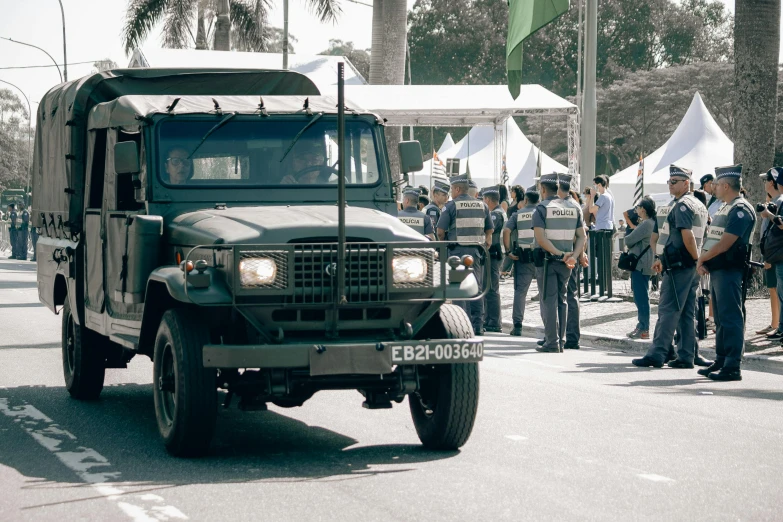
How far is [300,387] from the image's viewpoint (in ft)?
24.4

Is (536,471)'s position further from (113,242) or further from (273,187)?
(113,242)

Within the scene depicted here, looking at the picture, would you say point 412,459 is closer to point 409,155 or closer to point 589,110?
point 409,155

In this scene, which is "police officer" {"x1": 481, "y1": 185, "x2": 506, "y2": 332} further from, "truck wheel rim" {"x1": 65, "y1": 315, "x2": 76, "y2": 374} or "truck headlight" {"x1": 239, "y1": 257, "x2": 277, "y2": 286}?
"truck headlight" {"x1": 239, "y1": 257, "x2": 277, "y2": 286}

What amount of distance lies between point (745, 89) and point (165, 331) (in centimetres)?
1449

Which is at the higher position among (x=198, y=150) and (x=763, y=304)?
(x=198, y=150)

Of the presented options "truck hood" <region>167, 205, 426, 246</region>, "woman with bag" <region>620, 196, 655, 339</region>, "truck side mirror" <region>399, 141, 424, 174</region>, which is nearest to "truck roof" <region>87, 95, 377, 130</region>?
"truck side mirror" <region>399, 141, 424, 174</region>

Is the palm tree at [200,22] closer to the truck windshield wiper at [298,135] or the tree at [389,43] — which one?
the tree at [389,43]

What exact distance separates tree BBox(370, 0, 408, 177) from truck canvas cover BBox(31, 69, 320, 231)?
16.0m

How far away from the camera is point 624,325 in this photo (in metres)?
17.1

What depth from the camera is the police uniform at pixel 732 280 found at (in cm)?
1170

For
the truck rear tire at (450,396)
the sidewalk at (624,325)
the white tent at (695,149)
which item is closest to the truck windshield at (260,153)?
the truck rear tire at (450,396)

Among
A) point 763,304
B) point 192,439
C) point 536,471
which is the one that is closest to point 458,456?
point 536,471

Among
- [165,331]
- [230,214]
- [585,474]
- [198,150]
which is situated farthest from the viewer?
[198,150]

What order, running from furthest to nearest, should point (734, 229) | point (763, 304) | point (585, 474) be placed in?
point (763, 304) → point (734, 229) → point (585, 474)
